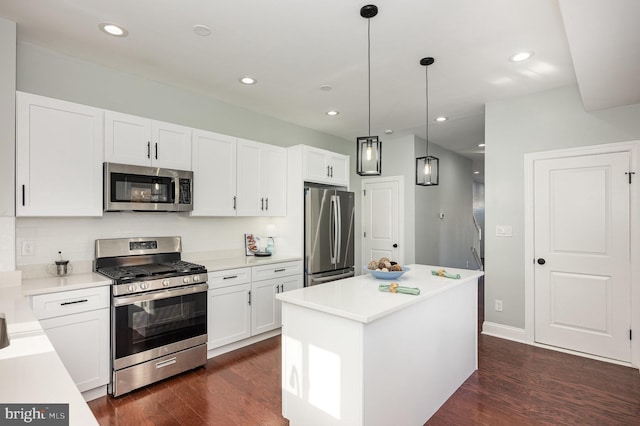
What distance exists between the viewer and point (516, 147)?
3928 millimetres

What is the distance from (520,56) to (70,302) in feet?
13.3

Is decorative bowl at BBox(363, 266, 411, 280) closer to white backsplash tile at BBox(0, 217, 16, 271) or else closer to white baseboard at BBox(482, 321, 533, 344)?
white baseboard at BBox(482, 321, 533, 344)

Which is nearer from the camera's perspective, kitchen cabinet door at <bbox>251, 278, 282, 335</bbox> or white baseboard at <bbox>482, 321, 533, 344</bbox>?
kitchen cabinet door at <bbox>251, 278, 282, 335</bbox>

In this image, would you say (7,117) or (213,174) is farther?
(213,174)

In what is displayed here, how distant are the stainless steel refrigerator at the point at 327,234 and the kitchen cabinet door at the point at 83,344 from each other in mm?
2223

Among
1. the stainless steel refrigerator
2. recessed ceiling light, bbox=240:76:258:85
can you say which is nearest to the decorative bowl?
the stainless steel refrigerator

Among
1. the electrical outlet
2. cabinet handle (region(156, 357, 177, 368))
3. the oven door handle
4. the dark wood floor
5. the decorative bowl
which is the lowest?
the dark wood floor

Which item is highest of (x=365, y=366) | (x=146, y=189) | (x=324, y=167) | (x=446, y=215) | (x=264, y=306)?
(x=324, y=167)

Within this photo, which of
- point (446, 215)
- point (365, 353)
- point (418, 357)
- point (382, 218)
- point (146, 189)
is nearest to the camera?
point (365, 353)

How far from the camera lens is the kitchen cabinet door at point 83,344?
2.40 metres

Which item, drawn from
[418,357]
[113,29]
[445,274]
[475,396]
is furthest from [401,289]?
[113,29]

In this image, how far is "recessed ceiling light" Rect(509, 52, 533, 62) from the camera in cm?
284

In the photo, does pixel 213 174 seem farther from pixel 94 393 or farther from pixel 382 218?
pixel 382 218

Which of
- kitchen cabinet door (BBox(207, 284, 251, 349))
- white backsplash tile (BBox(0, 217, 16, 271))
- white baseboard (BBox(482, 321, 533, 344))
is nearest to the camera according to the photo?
white backsplash tile (BBox(0, 217, 16, 271))
